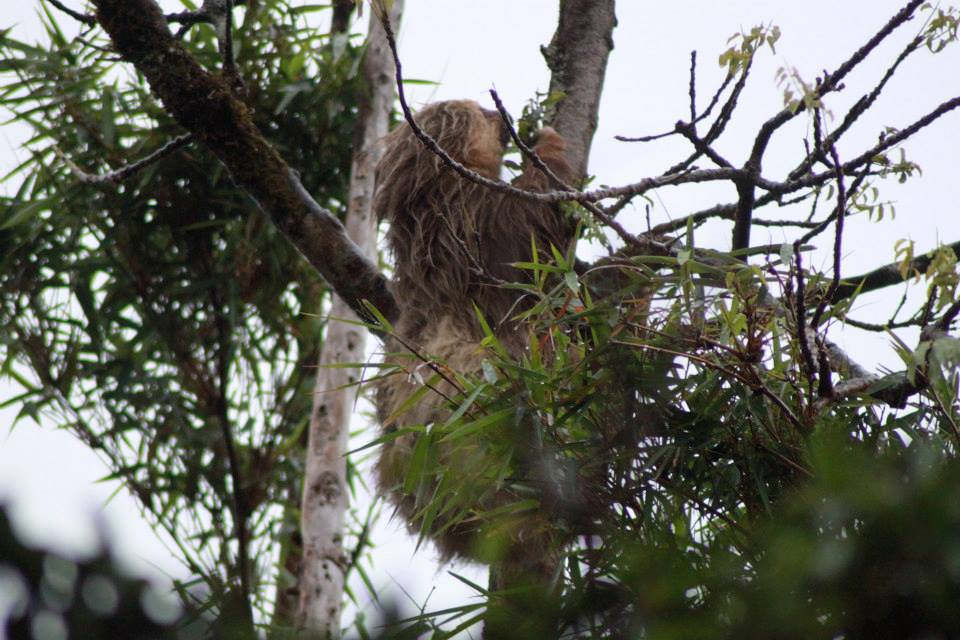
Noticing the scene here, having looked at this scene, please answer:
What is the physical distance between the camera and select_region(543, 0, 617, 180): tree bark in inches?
109

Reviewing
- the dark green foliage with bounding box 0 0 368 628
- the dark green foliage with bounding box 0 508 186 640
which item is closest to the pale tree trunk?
the dark green foliage with bounding box 0 0 368 628

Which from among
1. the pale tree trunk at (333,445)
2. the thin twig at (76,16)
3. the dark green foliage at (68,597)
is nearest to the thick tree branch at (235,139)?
the thin twig at (76,16)

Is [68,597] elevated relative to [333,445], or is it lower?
lower

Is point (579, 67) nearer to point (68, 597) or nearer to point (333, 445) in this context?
point (333, 445)

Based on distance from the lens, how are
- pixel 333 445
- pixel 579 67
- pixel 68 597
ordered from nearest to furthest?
pixel 68 597 < pixel 579 67 < pixel 333 445

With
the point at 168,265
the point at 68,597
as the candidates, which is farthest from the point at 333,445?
the point at 68,597

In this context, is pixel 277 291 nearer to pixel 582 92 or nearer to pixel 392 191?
pixel 392 191

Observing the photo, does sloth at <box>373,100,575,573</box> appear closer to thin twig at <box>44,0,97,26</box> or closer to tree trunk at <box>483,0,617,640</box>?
tree trunk at <box>483,0,617,640</box>

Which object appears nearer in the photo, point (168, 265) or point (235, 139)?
point (235, 139)

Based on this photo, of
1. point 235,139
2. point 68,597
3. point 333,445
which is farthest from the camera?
point 333,445

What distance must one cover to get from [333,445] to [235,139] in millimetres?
1965

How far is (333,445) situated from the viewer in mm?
4215

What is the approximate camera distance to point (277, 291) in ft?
16.0

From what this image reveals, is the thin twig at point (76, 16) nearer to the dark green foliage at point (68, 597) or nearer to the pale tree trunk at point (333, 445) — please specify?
the pale tree trunk at point (333, 445)
